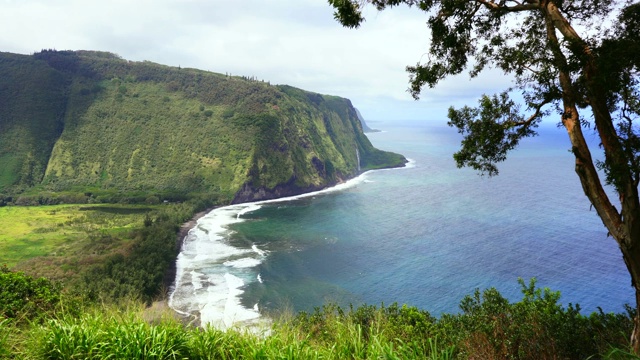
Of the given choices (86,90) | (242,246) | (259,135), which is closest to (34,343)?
(242,246)

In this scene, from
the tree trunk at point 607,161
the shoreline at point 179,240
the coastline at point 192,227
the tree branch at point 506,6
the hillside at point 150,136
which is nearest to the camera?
the tree trunk at point 607,161

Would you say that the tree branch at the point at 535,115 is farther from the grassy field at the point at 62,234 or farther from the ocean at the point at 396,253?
the grassy field at the point at 62,234

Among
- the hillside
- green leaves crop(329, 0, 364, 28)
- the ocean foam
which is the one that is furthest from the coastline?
green leaves crop(329, 0, 364, 28)

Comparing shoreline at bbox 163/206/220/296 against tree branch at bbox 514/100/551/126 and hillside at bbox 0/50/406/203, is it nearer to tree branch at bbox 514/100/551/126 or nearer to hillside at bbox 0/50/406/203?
hillside at bbox 0/50/406/203

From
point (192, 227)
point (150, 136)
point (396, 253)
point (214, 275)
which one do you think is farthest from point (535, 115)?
point (150, 136)

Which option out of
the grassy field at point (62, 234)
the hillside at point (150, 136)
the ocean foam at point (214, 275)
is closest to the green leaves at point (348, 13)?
the ocean foam at point (214, 275)
